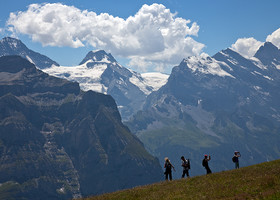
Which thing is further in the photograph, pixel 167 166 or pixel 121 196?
pixel 167 166

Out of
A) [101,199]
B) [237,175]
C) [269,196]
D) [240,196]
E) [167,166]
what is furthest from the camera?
[167,166]

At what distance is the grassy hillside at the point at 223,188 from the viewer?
28.8 m

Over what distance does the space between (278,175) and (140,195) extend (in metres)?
14.1

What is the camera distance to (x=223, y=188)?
31828 mm

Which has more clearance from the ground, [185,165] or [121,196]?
[185,165]

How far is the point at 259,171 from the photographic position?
39500mm

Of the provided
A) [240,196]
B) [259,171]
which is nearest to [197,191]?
[240,196]

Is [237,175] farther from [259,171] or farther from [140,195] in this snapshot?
[140,195]

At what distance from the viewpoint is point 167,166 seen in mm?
43219

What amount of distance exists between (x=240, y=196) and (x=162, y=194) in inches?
329

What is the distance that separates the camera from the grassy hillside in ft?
94.6

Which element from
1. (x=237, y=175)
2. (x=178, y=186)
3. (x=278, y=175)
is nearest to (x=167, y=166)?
(x=178, y=186)

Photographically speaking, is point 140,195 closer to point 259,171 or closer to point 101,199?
point 101,199

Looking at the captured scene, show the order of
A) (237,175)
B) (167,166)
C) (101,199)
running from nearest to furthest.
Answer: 1. (101,199)
2. (237,175)
3. (167,166)
